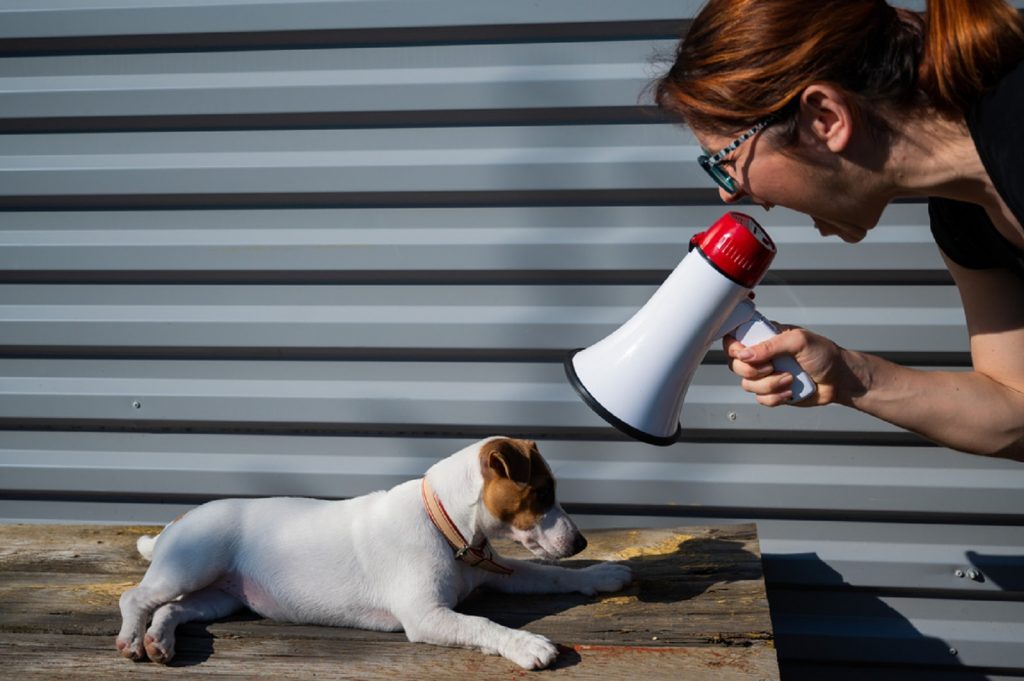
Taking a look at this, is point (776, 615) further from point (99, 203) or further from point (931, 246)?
point (99, 203)

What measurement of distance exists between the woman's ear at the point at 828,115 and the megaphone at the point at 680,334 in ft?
0.76

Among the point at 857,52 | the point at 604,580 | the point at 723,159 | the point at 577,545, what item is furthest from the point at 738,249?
the point at 604,580

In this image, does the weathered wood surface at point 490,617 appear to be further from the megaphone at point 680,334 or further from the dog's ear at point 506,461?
the megaphone at point 680,334

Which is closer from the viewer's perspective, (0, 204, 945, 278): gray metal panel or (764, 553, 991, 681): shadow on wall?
(0, 204, 945, 278): gray metal panel

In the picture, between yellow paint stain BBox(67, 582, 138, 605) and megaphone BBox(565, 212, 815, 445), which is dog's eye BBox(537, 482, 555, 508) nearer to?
megaphone BBox(565, 212, 815, 445)

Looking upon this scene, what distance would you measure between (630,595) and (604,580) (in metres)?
0.09

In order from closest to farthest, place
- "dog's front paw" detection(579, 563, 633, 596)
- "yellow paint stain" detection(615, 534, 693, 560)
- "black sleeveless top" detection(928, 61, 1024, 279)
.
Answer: "black sleeveless top" detection(928, 61, 1024, 279) → "dog's front paw" detection(579, 563, 633, 596) → "yellow paint stain" detection(615, 534, 693, 560)

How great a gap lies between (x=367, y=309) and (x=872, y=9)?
7.20 ft

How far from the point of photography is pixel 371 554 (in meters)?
3.09

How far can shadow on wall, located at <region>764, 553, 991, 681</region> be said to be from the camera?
150 inches

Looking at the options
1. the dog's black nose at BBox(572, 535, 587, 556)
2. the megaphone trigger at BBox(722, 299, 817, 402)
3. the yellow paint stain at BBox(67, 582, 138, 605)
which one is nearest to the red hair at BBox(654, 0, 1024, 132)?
the megaphone trigger at BBox(722, 299, 817, 402)

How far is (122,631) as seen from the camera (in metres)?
2.95

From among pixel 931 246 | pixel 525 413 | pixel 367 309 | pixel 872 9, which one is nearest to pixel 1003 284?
pixel 872 9

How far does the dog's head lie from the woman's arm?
0.85 meters
